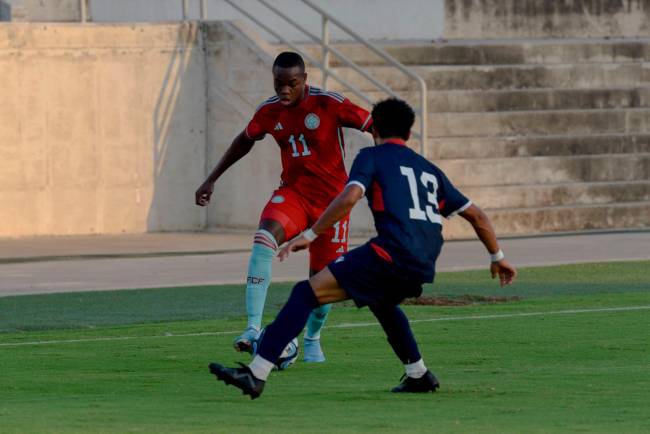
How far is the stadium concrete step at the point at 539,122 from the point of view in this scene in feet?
81.9

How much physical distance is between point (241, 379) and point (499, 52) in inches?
732

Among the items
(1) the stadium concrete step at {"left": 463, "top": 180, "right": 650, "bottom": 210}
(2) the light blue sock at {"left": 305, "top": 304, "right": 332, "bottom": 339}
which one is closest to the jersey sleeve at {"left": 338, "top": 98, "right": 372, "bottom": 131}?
(2) the light blue sock at {"left": 305, "top": 304, "right": 332, "bottom": 339}

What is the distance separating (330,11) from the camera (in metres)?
28.1

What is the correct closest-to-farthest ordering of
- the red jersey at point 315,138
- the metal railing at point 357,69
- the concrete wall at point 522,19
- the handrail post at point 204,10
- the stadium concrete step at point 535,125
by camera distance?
1. the red jersey at point 315,138
2. the metal railing at point 357,69
3. the stadium concrete step at point 535,125
4. the handrail post at point 204,10
5. the concrete wall at point 522,19

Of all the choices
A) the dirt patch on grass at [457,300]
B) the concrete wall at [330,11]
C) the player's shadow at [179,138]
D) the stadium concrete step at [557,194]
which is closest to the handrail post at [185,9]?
the player's shadow at [179,138]

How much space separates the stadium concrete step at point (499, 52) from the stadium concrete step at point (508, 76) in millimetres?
356

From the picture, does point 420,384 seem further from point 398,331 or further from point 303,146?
point 303,146

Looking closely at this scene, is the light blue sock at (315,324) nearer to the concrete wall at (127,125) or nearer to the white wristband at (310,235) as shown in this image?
the white wristband at (310,235)

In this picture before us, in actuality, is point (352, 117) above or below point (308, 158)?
above

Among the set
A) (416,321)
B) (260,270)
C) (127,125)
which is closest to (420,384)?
(260,270)

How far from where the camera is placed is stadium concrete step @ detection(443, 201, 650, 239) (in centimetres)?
2350

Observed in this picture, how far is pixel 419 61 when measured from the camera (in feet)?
87.0

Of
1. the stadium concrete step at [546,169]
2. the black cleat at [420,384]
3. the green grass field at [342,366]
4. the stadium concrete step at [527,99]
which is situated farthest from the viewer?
the stadium concrete step at [527,99]

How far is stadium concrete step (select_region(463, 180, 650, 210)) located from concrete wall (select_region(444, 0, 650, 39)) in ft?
15.1
